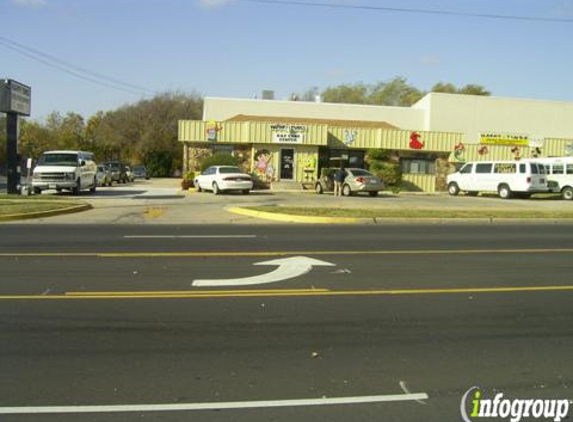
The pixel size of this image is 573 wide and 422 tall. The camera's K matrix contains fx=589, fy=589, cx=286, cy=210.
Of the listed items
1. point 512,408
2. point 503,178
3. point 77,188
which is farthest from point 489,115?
point 512,408

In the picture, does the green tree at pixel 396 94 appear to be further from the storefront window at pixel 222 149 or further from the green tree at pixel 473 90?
the storefront window at pixel 222 149

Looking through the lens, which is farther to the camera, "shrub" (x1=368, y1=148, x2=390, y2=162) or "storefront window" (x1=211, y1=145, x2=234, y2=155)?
"shrub" (x1=368, y1=148, x2=390, y2=162)

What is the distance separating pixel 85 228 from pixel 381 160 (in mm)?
25784

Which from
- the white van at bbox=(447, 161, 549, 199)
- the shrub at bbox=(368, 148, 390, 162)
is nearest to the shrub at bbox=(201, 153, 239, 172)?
the shrub at bbox=(368, 148, 390, 162)

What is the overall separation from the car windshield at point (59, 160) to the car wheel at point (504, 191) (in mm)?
21853

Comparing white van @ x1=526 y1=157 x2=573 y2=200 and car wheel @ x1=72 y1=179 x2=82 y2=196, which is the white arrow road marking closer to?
car wheel @ x1=72 y1=179 x2=82 y2=196

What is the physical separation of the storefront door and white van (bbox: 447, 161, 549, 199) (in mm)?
9784

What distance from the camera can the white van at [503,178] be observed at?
30.3 metres

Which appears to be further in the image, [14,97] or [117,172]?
[117,172]

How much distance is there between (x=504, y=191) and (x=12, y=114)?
24.9 m

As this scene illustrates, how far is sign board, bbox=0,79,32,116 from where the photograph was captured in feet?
86.3

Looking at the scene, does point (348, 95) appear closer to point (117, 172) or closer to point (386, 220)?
point (117, 172)

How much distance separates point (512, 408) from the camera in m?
4.27

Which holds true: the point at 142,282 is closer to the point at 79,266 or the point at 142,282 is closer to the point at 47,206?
the point at 79,266
